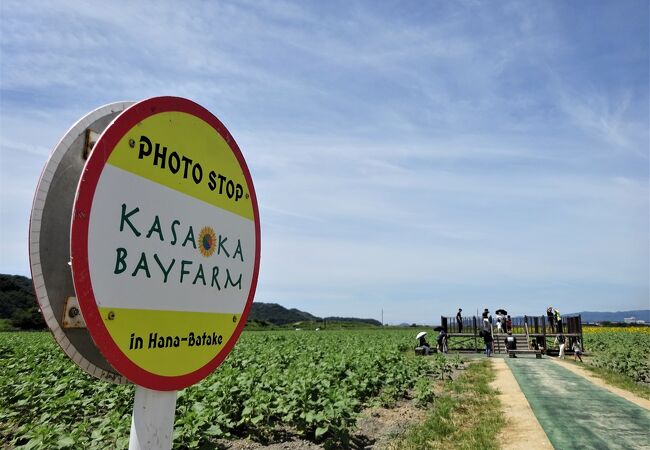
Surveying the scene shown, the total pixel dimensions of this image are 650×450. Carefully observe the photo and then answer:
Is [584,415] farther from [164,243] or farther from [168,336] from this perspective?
[164,243]

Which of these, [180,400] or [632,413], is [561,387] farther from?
[180,400]

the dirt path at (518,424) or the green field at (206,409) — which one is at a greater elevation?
the green field at (206,409)

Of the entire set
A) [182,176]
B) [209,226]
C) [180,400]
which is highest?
[182,176]

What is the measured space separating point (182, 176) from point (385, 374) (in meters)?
10.3

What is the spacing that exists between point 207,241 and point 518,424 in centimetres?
739

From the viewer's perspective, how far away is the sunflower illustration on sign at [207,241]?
179 centimetres

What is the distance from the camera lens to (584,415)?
25.3 ft

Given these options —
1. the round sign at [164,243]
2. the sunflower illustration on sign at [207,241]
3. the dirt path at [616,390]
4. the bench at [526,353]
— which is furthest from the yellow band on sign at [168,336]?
the bench at [526,353]

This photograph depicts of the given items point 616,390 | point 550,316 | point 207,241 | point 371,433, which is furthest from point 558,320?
point 207,241

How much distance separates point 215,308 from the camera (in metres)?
1.85

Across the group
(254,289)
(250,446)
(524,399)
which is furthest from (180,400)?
(524,399)

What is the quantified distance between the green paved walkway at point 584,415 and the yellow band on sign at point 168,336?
6.09 m

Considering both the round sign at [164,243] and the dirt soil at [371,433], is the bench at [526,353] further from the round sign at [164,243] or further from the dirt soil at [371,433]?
the round sign at [164,243]

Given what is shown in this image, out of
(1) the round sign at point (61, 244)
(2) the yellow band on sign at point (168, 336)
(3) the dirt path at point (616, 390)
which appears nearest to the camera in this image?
(1) the round sign at point (61, 244)
